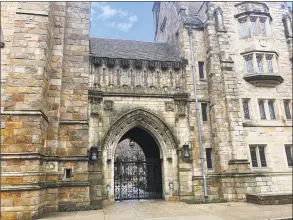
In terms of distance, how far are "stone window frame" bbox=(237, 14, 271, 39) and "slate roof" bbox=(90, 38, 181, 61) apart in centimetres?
393

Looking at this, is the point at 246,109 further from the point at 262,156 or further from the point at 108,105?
the point at 108,105

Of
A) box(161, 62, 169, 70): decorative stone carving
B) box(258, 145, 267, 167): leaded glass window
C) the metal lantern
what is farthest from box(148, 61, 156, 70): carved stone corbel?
box(258, 145, 267, 167): leaded glass window

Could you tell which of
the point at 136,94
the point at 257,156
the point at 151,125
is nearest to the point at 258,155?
the point at 257,156

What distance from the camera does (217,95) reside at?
13383mm

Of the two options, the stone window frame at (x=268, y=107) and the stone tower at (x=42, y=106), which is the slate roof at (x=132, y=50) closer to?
the stone tower at (x=42, y=106)

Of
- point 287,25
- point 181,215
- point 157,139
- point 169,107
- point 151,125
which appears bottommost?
point 181,215

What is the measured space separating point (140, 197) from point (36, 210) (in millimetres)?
7047

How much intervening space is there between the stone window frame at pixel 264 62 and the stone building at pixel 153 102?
0.18 feet

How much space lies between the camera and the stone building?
9.16 meters

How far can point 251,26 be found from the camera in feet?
46.9

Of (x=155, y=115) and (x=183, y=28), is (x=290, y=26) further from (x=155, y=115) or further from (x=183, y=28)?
(x=155, y=115)

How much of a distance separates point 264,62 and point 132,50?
7611 millimetres

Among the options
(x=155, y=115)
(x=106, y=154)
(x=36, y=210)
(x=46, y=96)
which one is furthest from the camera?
(x=155, y=115)

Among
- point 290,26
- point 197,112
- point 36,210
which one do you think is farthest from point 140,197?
point 290,26
